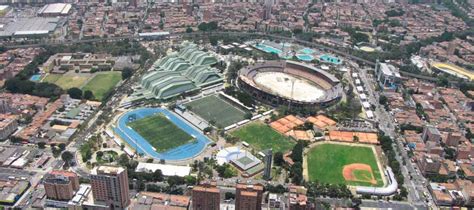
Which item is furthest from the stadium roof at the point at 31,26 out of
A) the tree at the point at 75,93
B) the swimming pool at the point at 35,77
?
the tree at the point at 75,93

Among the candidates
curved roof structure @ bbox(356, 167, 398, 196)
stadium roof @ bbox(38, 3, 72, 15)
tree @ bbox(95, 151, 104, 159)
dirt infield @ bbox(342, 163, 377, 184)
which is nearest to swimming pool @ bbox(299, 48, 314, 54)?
dirt infield @ bbox(342, 163, 377, 184)

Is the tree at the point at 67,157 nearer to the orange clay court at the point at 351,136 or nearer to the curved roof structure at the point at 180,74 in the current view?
the curved roof structure at the point at 180,74

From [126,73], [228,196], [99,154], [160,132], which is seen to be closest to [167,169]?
[228,196]

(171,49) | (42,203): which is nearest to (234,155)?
(42,203)

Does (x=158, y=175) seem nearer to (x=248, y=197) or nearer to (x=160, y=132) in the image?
(x=160, y=132)

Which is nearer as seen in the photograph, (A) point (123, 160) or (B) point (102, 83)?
(A) point (123, 160)

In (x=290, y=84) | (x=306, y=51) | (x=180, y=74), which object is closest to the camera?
(x=290, y=84)

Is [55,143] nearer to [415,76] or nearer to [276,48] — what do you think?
[276,48]

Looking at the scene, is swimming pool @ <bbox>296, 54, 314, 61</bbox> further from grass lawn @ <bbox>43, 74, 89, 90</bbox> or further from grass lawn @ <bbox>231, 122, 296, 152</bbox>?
grass lawn @ <bbox>43, 74, 89, 90</bbox>
